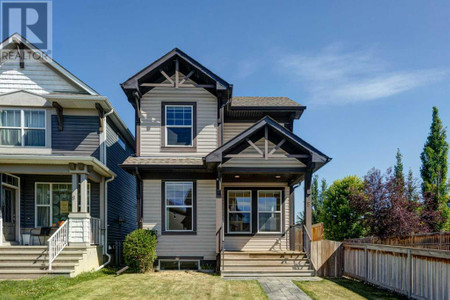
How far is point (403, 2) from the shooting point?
39.5 ft

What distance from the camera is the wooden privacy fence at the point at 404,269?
23.0 feet

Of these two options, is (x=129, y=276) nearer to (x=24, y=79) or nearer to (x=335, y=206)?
(x=24, y=79)

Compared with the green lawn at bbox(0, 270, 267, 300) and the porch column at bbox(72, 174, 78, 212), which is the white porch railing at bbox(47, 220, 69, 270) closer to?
the porch column at bbox(72, 174, 78, 212)

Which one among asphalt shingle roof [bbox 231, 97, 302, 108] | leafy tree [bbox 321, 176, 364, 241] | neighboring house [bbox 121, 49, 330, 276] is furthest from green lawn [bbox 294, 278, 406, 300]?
leafy tree [bbox 321, 176, 364, 241]

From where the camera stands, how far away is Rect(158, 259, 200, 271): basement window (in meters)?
12.9

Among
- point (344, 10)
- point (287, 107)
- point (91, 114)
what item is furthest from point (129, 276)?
point (344, 10)

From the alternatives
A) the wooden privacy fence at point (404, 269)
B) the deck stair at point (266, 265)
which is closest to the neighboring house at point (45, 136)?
the deck stair at point (266, 265)

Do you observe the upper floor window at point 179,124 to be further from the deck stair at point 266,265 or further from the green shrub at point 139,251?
the deck stair at point 266,265

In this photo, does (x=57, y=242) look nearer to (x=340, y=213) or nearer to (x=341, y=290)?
(x=341, y=290)

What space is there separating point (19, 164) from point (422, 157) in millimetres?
27200

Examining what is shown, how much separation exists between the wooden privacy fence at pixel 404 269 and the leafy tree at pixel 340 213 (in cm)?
1260

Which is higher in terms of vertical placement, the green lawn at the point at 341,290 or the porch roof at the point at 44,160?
the porch roof at the point at 44,160

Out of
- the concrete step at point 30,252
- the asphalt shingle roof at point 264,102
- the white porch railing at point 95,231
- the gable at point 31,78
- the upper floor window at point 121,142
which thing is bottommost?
the concrete step at point 30,252

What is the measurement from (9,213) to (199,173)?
279 inches
